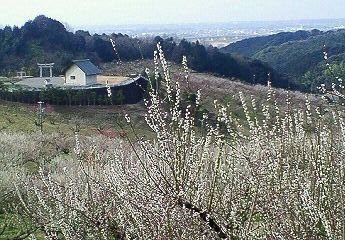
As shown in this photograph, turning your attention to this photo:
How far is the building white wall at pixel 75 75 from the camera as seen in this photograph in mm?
41812

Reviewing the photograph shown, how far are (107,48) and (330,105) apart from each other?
5642cm

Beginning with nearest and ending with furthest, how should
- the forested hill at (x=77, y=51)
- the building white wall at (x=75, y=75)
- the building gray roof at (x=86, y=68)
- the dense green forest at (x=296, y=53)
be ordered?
the building gray roof at (x=86, y=68) < the building white wall at (x=75, y=75) < the forested hill at (x=77, y=51) < the dense green forest at (x=296, y=53)

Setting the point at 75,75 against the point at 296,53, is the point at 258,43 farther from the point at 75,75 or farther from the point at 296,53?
the point at 75,75

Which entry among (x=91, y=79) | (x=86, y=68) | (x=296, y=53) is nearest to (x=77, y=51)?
(x=86, y=68)

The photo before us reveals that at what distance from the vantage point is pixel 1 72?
50.3 metres

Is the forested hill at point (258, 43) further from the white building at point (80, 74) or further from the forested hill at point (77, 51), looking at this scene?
the white building at point (80, 74)

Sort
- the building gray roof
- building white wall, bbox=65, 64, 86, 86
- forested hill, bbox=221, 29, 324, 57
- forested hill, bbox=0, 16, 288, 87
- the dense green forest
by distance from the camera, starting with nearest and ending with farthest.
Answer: the building gray roof, building white wall, bbox=65, 64, 86, 86, forested hill, bbox=0, 16, 288, 87, the dense green forest, forested hill, bbox=221, 29, 324, 57

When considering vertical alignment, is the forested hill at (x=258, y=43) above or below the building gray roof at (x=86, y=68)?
below

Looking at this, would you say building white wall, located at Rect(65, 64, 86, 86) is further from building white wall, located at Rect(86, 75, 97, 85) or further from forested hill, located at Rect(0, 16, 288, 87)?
forested hill, located at Rect(0, 16, 288, 87)

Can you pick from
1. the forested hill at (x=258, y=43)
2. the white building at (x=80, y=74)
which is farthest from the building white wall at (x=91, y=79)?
the forested hill at (x=258, y=43)

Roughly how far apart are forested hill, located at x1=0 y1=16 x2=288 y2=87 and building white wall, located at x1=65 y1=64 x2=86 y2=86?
7.58 m

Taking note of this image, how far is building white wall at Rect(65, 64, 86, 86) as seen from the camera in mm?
41812

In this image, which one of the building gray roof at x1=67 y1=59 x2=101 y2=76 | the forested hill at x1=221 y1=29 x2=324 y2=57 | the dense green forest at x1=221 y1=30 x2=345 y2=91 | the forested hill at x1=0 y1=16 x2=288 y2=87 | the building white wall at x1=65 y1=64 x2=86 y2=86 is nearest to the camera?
the building gray roof at x1=67 y1=59 x2=101 y2=76

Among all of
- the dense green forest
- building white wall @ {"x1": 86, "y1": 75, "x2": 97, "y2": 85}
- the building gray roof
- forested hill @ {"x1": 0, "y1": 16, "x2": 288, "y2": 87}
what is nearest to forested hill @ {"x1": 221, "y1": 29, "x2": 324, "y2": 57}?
the dense green forest
